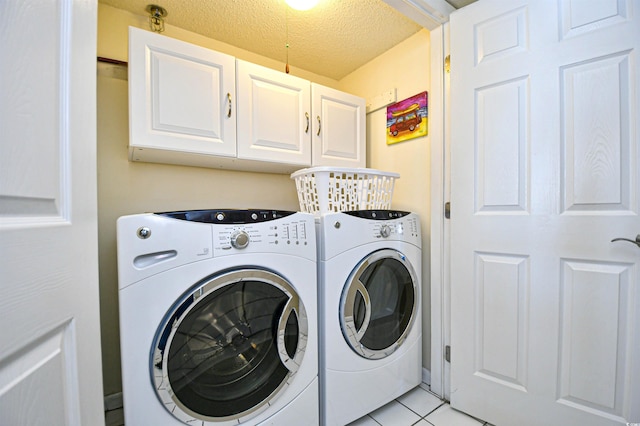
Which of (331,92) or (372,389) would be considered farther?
(331,92)

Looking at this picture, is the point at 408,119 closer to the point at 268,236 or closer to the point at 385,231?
the point at 385,231

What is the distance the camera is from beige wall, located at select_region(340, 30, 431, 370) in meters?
1.66

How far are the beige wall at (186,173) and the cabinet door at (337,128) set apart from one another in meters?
0.15

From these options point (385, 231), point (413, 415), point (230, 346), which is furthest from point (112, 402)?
point (385, 231)

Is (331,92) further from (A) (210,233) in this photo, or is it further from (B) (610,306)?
(B) (610,306)

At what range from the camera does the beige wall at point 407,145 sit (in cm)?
166

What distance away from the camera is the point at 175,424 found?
0.89 metres

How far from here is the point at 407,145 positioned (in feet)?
5.89

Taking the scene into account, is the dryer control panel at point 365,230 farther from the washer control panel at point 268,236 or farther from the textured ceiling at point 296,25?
the textured ceiling at point 296,25

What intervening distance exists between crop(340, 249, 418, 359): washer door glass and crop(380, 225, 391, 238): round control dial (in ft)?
0.27

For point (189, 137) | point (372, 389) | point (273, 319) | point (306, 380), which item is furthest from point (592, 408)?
point (189, 137)

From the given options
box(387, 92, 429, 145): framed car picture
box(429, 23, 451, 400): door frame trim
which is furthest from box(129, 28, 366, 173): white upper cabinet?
box(429, 23, 451, 400): door frame trim

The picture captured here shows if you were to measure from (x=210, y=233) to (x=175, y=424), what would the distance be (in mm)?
643

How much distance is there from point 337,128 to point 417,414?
1777 mm
